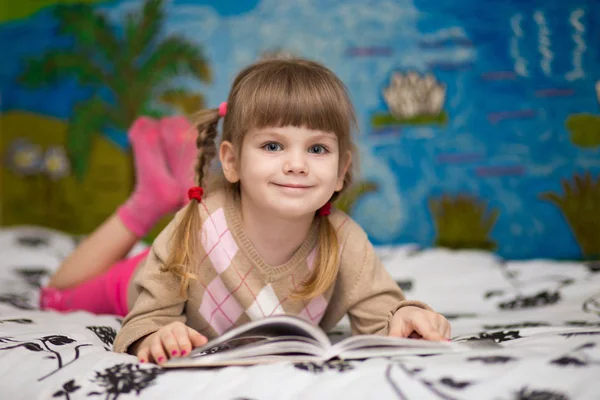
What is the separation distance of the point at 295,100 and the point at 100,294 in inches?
31.5

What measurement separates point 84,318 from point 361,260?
63 cm

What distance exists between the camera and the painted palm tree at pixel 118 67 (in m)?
2.96

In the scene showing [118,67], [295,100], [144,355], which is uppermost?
[118,67]

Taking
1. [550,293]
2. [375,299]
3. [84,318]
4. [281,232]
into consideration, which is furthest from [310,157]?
[550,293]

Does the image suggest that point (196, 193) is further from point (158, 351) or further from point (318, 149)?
point (158, 351)

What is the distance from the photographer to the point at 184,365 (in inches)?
34.3

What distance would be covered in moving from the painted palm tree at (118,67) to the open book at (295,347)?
2.20 metres

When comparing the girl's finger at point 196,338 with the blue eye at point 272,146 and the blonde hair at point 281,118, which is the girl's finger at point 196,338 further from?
the blue eye at point 272,146

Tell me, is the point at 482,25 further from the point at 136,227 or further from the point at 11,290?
the point at 11,290

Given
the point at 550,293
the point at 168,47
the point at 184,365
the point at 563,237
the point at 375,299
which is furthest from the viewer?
the point at 168,47

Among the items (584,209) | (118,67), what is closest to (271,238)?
(584,209)

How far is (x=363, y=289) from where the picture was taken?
1220 mm

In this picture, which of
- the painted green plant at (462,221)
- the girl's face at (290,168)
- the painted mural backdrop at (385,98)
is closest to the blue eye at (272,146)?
the girl's face at (290,168)

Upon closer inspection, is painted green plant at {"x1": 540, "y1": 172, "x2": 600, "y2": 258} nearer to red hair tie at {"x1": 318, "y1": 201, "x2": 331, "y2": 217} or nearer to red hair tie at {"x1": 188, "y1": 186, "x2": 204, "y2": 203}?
red hair tie at {"x1": 318, "y1": 201, "x2": 331, "y2": 217}
